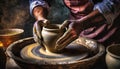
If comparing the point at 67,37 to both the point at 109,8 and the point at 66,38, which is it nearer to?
the point at 66,38

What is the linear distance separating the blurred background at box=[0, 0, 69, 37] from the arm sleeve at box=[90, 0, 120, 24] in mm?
1328

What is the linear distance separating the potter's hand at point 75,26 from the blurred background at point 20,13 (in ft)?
4.17

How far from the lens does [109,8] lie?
9.11 ft

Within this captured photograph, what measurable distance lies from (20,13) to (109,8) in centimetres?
183

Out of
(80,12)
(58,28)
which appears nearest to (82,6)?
(80,12)

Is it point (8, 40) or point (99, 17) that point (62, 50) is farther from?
point (8, 40)

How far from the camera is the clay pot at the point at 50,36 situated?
2.23 m

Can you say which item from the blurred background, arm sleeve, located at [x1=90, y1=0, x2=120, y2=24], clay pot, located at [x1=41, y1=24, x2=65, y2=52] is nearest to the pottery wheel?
clay pot, located at [x1=41, y1=24, x2=65, y2=52]

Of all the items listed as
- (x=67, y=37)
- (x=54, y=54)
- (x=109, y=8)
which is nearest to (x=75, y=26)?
(x=67, y=37)

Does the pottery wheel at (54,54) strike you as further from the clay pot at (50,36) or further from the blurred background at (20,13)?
the blurred background at (20,13)

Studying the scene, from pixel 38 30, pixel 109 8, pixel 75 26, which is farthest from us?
pixel 109 8

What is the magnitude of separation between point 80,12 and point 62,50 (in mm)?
982

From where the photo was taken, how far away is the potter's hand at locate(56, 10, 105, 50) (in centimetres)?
223

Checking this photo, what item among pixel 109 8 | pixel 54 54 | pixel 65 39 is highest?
pixel 109 8
